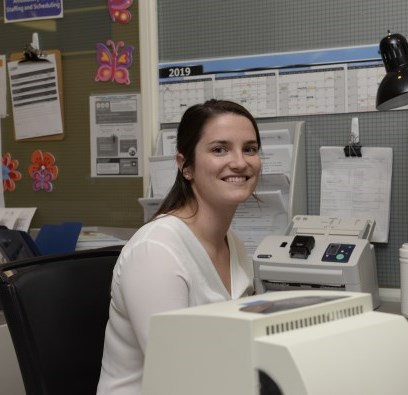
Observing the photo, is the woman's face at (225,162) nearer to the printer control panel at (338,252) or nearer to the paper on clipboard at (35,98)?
the printer control panel at (338,252)

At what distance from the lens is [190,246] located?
4.33 ft

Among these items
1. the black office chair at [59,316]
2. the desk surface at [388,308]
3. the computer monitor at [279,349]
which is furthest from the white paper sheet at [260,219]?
the computer monitor at [279,349]

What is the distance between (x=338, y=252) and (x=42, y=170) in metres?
1.27

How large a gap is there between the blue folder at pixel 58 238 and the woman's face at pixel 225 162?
999 mm

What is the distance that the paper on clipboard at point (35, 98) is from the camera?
8.29 ft

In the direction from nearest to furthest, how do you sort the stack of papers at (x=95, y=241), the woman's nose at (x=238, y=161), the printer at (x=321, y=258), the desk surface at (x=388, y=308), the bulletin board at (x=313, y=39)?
the woman's nose at (x=238, y=161), the printer at (x=321, y=258), the desk surface at (x=388, y=308), the bulletin board at (x=313, y=39), the stack of papers at (x=95, y=241)

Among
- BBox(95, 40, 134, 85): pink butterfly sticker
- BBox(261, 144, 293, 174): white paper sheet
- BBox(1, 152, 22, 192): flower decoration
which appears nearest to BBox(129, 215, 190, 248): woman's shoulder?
BBox(261, 144, 293, 174): white paper sheet

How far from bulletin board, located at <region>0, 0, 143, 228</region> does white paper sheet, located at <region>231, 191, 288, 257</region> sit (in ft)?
1.42

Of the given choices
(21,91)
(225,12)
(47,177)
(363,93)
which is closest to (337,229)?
(363,93)

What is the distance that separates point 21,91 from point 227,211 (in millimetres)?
1438

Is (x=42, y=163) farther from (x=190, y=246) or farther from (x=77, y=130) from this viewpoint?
(x=190, y=246)

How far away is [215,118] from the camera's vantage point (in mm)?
1440

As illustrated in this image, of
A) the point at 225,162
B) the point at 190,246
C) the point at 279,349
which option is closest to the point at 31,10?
the point at 225,162

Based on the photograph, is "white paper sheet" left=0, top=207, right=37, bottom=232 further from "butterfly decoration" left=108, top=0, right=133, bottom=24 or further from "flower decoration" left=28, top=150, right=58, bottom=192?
"butterfly decoration" left=108, top=0, right=133, bottom=24
